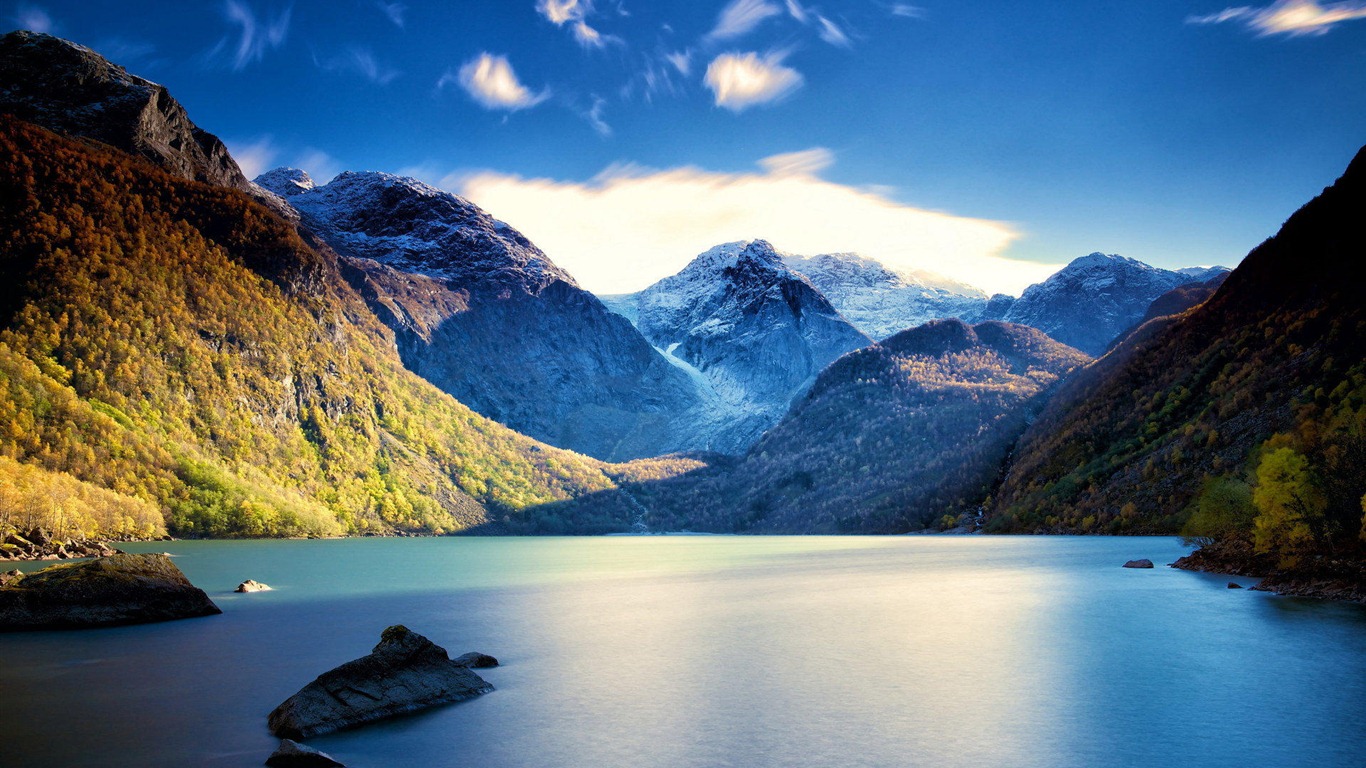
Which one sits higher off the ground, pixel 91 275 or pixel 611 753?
pixel 91 275

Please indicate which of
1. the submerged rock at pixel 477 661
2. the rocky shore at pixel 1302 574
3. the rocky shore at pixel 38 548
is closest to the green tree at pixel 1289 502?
the rocky shore at pixel 1302 574

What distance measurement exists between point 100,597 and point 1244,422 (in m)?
128

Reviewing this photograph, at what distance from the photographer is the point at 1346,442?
4856 cm

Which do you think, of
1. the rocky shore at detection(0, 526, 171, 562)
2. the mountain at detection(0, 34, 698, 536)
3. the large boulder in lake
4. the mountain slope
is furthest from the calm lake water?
the mountain slope

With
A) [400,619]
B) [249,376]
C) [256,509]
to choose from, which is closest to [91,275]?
[249,376]

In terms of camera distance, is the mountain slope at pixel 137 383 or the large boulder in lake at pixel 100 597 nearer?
the large boulder in lake at pixel 100 597

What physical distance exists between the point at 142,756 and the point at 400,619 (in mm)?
26895

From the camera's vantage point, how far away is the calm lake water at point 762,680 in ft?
67.7

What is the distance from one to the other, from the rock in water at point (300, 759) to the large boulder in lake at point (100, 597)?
90.4 ft

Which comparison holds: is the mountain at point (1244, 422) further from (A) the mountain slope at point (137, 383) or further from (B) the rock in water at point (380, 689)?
(A) the mountain slope at point (137, 383)

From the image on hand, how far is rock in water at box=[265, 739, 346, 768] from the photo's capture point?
18.3 m

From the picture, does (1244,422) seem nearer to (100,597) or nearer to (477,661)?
(477,661)

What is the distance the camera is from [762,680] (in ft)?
96.3

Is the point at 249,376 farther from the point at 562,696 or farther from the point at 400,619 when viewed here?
the point at 562,696
